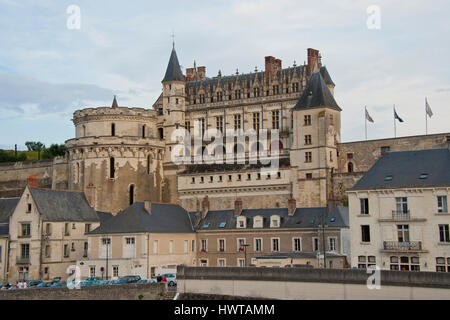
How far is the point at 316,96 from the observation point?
63.7m

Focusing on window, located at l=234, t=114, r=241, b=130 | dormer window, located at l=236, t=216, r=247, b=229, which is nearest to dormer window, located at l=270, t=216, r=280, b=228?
dormer window, located at l=236, t=216, r=247, b=229

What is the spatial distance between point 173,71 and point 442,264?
1751 inches

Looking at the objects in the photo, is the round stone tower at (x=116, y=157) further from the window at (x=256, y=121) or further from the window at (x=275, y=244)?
the window at (x=275, y=244)

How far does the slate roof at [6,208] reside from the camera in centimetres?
5526

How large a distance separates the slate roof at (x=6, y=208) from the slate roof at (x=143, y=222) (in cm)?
831

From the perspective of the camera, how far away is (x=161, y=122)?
74750mm

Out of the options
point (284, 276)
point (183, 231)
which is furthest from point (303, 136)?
point (284, 276)

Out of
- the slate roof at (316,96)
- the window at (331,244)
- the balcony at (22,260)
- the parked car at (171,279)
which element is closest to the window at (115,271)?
the parked car at (171,279)

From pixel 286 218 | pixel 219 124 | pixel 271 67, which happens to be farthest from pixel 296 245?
pixel 271 67

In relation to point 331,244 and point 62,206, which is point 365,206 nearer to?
point 331,244
